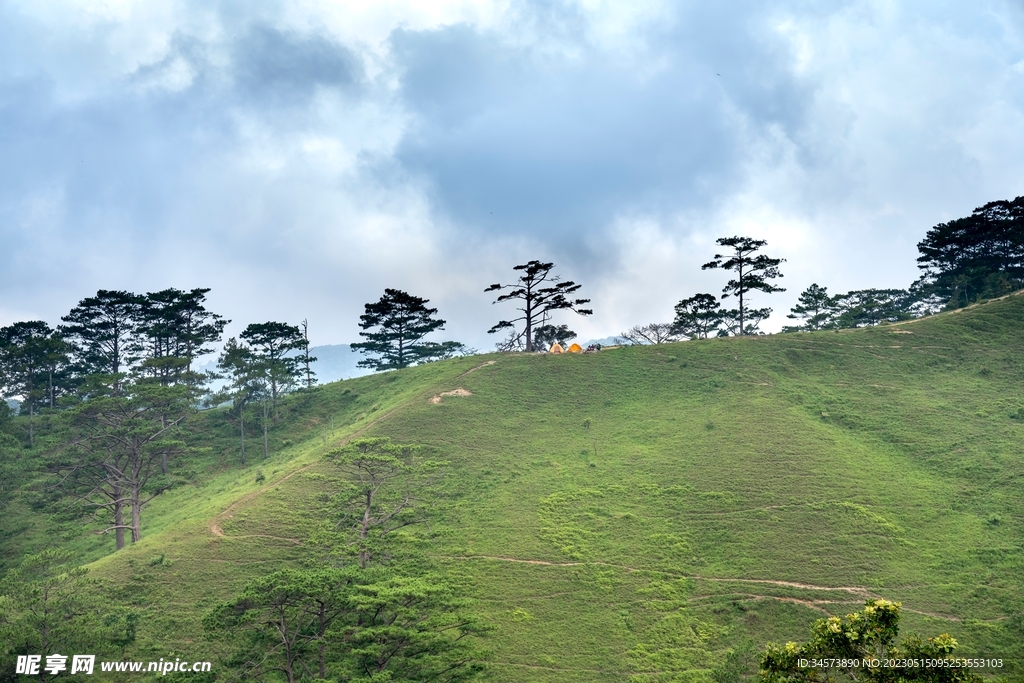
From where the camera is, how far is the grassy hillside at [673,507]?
89.8 feet

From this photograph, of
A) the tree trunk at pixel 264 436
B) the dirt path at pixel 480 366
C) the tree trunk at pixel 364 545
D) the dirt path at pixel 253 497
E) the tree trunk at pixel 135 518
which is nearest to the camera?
the tree trunk at pixel 364 545

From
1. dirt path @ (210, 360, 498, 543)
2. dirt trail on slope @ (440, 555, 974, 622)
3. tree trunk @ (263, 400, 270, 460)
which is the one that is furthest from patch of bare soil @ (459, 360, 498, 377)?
dirt trail on slope @ (440, 555, 974, 622)

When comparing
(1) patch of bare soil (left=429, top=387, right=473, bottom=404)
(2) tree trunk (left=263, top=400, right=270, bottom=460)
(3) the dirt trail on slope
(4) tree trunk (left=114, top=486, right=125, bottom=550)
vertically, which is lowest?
(3) the dirt trail on slope

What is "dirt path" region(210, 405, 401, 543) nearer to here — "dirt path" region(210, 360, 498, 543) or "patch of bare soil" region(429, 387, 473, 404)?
"dirt path" region(210, 360, 498, 543)

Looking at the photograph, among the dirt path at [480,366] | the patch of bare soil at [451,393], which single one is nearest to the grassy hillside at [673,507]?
the patch of bare soil at [451,393]

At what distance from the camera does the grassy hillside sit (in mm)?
27359

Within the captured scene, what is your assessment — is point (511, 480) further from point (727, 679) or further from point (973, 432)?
point (973, 432)

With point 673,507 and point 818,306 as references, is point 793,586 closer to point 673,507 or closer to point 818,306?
point 673,507

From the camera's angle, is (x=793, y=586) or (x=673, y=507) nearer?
(x=793, y=586)

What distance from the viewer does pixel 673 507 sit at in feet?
116

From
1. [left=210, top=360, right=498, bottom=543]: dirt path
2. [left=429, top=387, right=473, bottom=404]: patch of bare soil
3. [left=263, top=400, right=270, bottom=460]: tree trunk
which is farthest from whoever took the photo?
[left=263, top=400, right=270, bottom=460]: tree trunk

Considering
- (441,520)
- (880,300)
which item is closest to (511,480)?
(441,520)

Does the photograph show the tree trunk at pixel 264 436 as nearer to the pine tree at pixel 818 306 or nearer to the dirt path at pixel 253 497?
the dirt path at pixel 253 497

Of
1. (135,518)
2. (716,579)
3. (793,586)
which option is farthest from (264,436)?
(793,586)
